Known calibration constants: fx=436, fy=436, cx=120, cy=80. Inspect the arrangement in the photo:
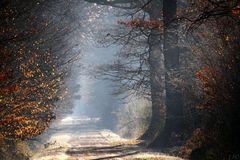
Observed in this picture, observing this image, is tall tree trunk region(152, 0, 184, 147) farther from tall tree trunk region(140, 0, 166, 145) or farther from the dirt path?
tall tree trunk region(140, 0, 166, 145)

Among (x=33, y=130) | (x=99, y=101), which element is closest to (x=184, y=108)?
(x=33, y=130)

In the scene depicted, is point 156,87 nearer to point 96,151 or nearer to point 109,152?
point 96,151

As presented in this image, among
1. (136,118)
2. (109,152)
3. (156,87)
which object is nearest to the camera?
(109,152)

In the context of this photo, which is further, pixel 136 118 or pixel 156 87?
pixel 136 118

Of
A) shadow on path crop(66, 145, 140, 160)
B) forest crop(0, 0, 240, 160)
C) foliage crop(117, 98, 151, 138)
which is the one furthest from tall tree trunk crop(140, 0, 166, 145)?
shadow on path crop(66, 145, 140, 160)

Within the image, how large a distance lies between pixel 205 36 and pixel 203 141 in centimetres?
349

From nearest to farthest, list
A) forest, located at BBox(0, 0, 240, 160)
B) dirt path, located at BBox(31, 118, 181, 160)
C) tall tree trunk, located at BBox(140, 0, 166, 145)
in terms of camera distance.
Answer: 1. forest, located at BBox(0, 0, 240, 160)
2. dirt path, located at BBox(31, 118, 181, 160)
3. tall tree trunk, located at BBox(140, 0, 166, 145)

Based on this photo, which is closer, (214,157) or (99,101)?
(214,157)

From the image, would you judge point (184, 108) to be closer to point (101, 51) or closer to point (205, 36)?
point (205, 36)

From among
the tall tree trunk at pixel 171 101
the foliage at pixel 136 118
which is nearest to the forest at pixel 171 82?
the tall tree trunk at pixel 171 101

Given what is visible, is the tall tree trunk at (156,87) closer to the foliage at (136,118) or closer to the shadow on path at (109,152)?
the foliage at (136,118)

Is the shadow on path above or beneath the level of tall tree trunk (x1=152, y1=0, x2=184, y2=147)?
beneath

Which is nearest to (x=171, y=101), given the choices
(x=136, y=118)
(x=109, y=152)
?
(x=109, y=152)

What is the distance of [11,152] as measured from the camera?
18.4m
